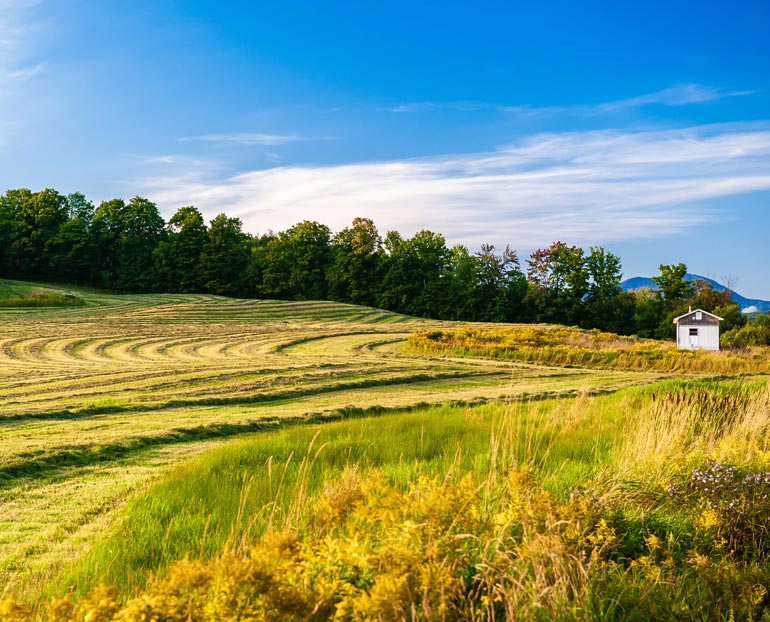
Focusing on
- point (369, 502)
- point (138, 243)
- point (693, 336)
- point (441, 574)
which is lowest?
point (693, 336)

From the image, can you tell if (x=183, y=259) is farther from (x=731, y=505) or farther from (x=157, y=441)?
(x=731, y=505)

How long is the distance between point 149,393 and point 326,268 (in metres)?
48.6

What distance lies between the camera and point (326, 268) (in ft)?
205

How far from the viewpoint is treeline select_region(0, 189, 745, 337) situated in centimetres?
5791

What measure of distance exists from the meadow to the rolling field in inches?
2.3

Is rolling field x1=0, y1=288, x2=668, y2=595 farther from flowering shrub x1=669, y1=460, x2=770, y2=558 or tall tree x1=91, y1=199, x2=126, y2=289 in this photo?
tall tree x1=91, y1=199, x2=126, y2=289

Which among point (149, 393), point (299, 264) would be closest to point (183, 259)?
point (299, 264)

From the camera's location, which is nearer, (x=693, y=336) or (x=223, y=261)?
(x=693, y=336)

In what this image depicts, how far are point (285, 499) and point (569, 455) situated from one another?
12.0ft

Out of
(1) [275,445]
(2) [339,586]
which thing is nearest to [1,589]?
(2) [339,586]

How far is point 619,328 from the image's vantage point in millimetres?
56812

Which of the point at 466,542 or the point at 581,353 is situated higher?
the point at 466,542

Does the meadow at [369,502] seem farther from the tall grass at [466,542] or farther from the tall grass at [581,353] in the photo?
the tall grass at [581,353]

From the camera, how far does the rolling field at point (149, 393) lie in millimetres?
6504
